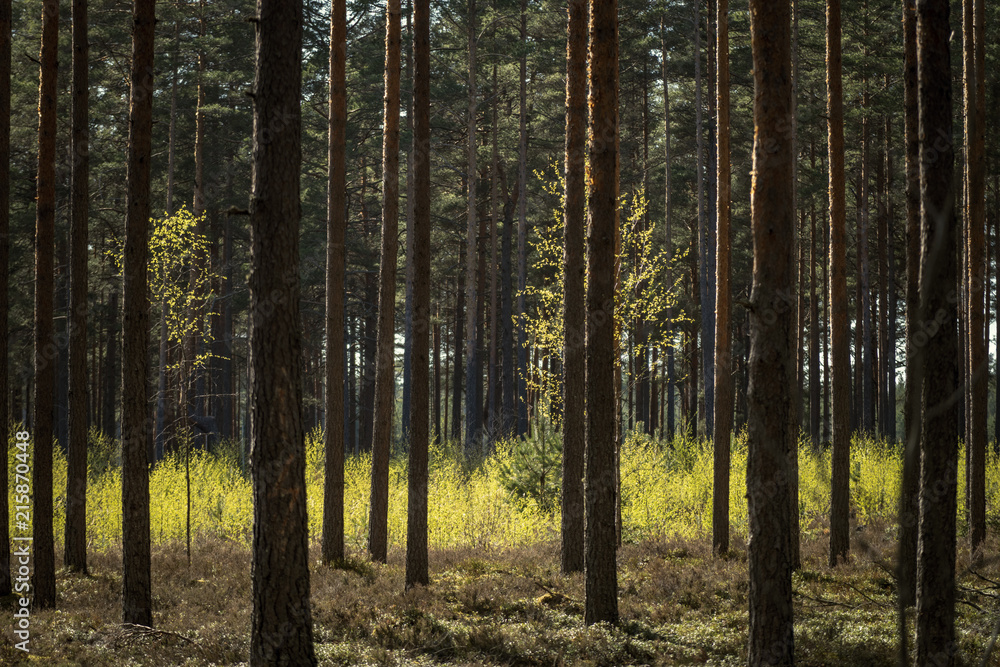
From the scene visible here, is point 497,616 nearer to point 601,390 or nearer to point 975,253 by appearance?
point 601,390

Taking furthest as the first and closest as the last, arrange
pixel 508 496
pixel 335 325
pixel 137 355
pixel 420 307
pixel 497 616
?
pixel 508 496 < pixel 335 325 < pixel 420 307 < pixel 497 616 < pixel 137 355

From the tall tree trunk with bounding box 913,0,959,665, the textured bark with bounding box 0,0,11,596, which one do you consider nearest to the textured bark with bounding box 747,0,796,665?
the tall tree trunk with bounding box 913,0,959,665

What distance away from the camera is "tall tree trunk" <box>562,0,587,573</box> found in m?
10.9

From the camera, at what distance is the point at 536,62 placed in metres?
26.4

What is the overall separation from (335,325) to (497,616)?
216 inches

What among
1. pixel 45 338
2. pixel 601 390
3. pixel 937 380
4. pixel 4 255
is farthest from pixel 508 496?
pixel 937 380

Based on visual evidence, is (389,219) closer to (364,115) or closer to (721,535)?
(721,535)

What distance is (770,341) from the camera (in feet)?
21.4

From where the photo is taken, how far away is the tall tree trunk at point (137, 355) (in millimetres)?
8625

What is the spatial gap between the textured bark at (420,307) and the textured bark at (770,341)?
16.3ft

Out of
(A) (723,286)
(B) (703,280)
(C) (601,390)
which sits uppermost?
(B) (703,280)

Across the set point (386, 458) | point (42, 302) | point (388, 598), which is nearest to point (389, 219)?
point (386, 458)

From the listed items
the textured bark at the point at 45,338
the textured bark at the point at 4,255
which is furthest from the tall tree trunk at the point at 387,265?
the textured bark at the point at 4,255

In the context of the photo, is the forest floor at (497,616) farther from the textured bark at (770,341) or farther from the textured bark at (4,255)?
the textured bark at (4,255)
